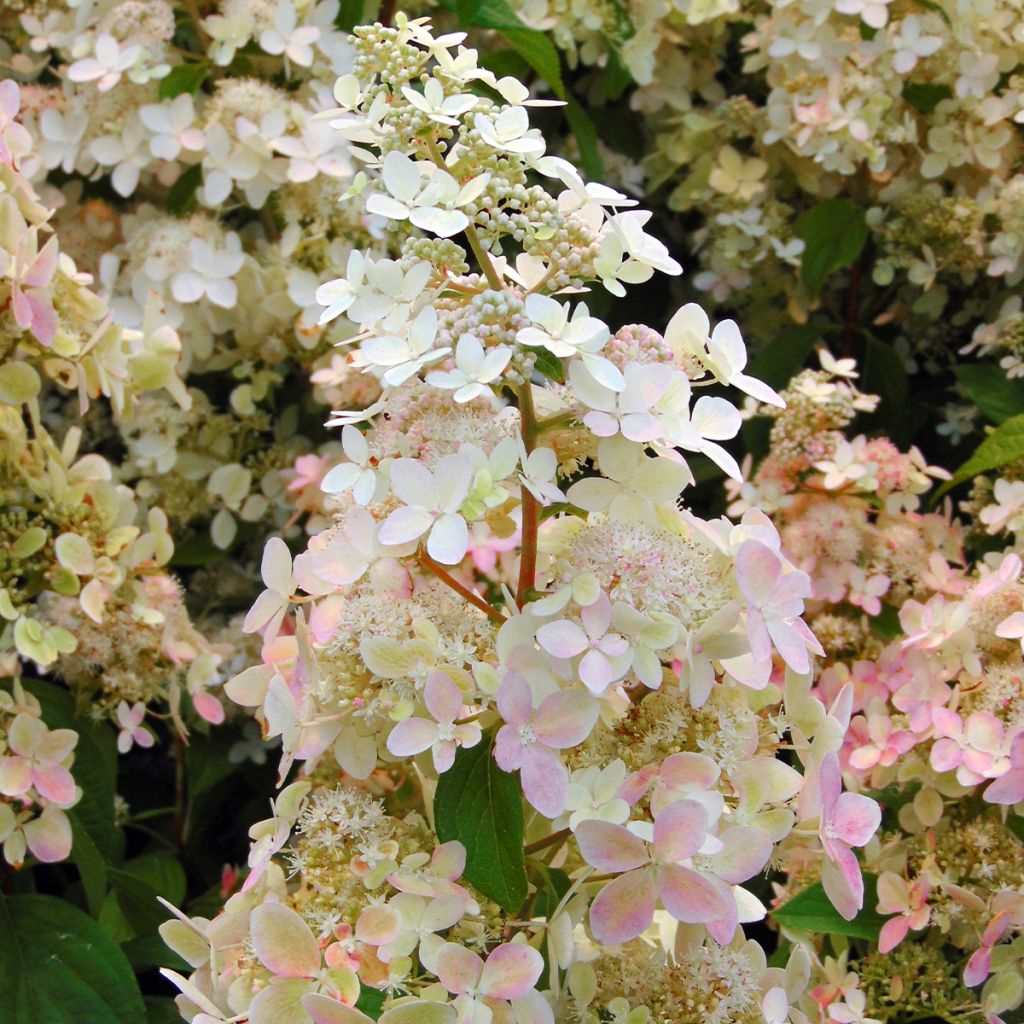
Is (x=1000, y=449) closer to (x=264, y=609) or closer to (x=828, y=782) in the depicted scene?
(x=828, y=782)

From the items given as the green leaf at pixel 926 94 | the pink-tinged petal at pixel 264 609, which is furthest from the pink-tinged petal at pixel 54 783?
the green leaf at pixel 926 94

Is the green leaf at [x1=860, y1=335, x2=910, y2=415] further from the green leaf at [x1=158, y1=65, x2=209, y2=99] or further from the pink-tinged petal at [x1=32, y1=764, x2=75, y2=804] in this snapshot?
the pink-tinged petal at [x1=32, y1=764, x2=75, y2=804]

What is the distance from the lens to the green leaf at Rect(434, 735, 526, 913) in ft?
1.99

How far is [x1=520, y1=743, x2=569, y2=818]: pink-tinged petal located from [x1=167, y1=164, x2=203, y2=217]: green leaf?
80 centimetres

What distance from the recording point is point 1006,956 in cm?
75

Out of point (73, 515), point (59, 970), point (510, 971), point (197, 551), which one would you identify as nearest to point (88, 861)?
point (59, 970)

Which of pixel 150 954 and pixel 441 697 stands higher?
pixel 441 697

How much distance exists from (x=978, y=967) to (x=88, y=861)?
2.07 feet

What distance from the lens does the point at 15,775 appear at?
840 millimetres

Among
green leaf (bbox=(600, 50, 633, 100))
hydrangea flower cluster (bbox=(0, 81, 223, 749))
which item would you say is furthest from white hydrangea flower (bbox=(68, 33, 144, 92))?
green leaf (bbox=(600, 50, 633, 100))


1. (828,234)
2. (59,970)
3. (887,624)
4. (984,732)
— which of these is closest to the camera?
(984,732)

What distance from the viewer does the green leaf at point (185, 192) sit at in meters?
1.18

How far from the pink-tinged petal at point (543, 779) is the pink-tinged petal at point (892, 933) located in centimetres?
30

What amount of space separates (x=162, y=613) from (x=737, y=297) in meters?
0.74
